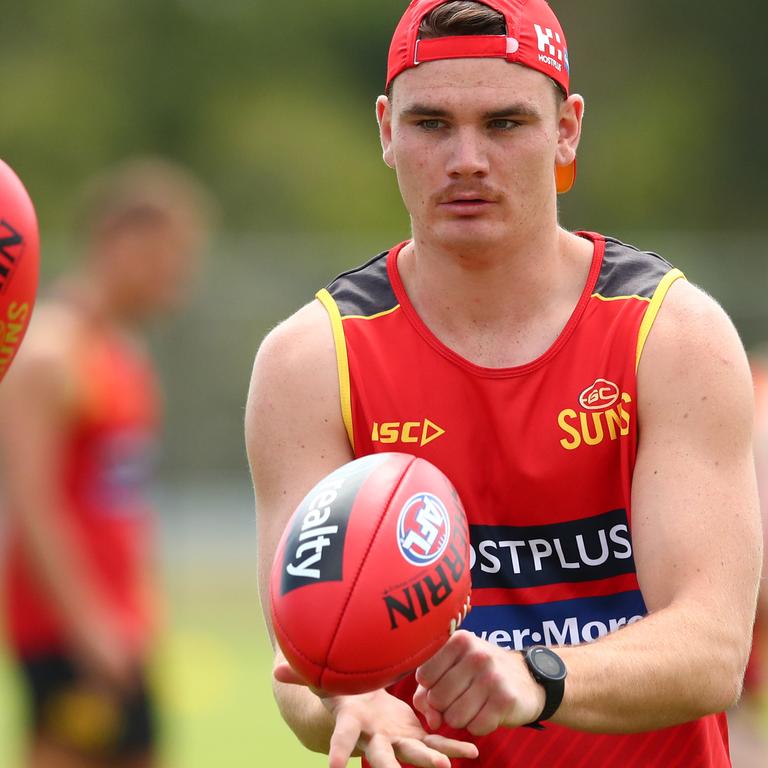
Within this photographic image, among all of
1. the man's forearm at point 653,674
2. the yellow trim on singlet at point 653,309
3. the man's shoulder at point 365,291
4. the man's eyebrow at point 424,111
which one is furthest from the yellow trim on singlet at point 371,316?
the man's forearm at point 653,674

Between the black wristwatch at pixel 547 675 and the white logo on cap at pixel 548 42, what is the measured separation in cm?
146

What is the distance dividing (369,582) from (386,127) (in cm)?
144

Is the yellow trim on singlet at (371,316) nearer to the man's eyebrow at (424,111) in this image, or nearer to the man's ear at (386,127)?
the man's ear at (386,127)

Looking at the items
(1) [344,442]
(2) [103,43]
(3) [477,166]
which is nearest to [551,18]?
(3) [477,166]

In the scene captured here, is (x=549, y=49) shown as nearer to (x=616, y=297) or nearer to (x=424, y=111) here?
(x=424, y=111)

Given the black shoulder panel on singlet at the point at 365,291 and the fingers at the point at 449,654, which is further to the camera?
the black shoulder panel on singlet at the point at 365,291

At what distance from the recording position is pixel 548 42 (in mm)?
4090

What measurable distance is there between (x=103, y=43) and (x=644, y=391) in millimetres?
26169

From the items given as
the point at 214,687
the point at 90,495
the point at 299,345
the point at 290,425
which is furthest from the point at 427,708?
the point at 214,687

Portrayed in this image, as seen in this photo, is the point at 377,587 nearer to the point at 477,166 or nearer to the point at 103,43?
the point at 477,166

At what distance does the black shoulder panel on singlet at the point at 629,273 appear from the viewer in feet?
13.5

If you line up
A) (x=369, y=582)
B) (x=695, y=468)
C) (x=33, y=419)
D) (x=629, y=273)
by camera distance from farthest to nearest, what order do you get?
(x=33, y=419) → (x=629, y=273) → (x=695, y=468) → (x=369, y=582)

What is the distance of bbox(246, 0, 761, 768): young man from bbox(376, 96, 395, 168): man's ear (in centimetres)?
2

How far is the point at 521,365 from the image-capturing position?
410cm
